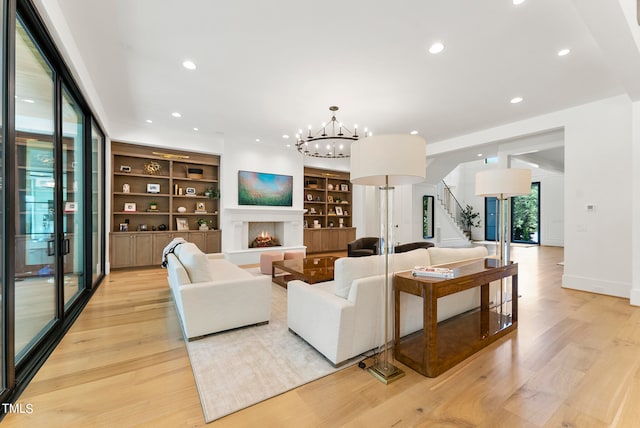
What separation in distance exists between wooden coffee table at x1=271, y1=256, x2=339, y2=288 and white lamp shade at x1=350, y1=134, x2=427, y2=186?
6.48ft

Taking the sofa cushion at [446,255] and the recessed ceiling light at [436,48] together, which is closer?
the recessed ceiling light at [436,48]

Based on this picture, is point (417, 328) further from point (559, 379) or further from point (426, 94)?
point (426, 94)

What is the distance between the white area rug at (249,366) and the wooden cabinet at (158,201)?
4195 mm

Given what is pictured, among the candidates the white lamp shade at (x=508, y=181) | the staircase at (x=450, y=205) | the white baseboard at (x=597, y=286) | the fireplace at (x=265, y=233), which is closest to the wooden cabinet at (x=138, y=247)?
the fireplace at (x=265, y=233)

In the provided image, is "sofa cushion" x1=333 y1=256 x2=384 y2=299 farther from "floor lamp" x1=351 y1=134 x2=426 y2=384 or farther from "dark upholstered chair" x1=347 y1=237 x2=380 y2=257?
"dark upholstered chair" x1=347 y1=237 x2=380 y2=257

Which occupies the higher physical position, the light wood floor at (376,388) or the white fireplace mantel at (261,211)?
the white fireplace mantel at (261,211)

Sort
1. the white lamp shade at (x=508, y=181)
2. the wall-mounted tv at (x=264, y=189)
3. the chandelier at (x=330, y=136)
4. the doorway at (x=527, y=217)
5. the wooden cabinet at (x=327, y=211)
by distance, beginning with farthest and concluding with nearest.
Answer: the doorway at (x=527, y=217), the wooden cabinet at (x=327, y=211), the wall-mounted tv at (x=264, y=189), the chandelier at (x=330, y=136), the white lamp shade at (x=508, y=181)

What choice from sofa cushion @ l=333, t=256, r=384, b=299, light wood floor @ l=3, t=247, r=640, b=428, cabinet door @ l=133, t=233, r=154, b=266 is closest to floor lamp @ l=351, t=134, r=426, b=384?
light wood floor @ l=3, t=247, r=640, b=428

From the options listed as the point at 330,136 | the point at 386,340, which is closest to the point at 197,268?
the point at 386,340

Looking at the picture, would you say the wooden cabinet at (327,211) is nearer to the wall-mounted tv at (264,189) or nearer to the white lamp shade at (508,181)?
the wall-mounted tv at (264,189)

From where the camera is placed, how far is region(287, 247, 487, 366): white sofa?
85.3 inches

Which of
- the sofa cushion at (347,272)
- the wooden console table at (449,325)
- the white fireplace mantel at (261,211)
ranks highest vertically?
the white fireplace mantel at (261,211)

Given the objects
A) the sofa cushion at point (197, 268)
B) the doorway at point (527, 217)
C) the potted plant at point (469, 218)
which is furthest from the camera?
the potted plant at point (469, 218)

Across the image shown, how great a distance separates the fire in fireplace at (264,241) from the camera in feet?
24.4
